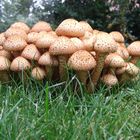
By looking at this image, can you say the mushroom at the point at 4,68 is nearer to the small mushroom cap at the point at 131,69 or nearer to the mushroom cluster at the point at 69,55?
the mushroom cluster at the point at 69,55

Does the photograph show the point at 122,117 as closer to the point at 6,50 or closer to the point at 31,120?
the point at 31,120

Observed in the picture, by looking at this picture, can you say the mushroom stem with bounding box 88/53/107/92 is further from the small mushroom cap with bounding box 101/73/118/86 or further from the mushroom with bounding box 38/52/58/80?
the mushroom with bounding box 38/52/58/80

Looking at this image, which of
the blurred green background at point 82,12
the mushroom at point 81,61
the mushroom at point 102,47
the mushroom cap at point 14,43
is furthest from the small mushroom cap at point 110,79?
the blurred green background at point 82,12

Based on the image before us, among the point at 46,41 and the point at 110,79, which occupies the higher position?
the point at 46,41

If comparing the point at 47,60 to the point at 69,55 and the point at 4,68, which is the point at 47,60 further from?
the point at 4,68

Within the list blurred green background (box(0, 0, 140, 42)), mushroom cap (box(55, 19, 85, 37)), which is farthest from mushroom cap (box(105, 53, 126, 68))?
blurred green background (box(0, 0, 140, 42))

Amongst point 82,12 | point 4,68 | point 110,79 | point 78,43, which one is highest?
point 78,43

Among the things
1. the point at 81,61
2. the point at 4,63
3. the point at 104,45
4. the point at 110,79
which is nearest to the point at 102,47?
the point at 104,45
